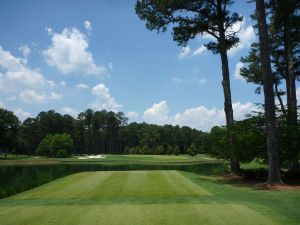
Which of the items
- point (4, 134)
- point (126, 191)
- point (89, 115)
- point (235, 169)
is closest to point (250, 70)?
point (235, 169)

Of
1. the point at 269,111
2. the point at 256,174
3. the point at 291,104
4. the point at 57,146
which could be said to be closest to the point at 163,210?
the point at 269,111

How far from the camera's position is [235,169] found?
83.8ft

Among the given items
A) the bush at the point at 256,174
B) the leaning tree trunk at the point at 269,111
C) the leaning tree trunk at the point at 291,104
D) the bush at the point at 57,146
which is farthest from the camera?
the bush at the point at 57,146

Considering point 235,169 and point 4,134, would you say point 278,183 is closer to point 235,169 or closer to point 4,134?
point 235,169

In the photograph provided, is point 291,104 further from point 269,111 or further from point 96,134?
point 96,134

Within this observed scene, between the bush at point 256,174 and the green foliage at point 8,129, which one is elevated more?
the green foliage at point 8,129

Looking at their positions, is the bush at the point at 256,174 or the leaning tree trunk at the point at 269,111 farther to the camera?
the bush at the point at 256,174

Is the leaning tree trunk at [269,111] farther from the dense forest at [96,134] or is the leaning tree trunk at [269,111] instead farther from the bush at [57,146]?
the bush at [57,146]

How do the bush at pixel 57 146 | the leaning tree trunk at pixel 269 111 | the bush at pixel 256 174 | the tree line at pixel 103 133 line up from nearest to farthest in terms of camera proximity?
the leaning tree trunk at pixel 269 111
the bush at pixel 256 174
the bush at pixel 57 146
the tree line at pixel 103 133

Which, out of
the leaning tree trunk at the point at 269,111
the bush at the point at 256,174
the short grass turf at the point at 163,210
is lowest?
the short grass turf at the point at 163,210

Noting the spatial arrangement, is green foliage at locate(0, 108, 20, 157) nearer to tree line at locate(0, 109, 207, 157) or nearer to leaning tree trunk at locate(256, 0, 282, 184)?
tree line at locate(0, 109, 207, 157)

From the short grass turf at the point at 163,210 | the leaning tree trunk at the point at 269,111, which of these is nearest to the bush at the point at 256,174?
the leaning tree trunk at the point at 269,111

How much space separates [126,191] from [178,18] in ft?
51.5

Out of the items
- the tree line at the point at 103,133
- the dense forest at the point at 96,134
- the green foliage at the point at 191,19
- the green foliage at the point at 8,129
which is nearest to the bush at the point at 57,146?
the dense forest at the point at 96,134
